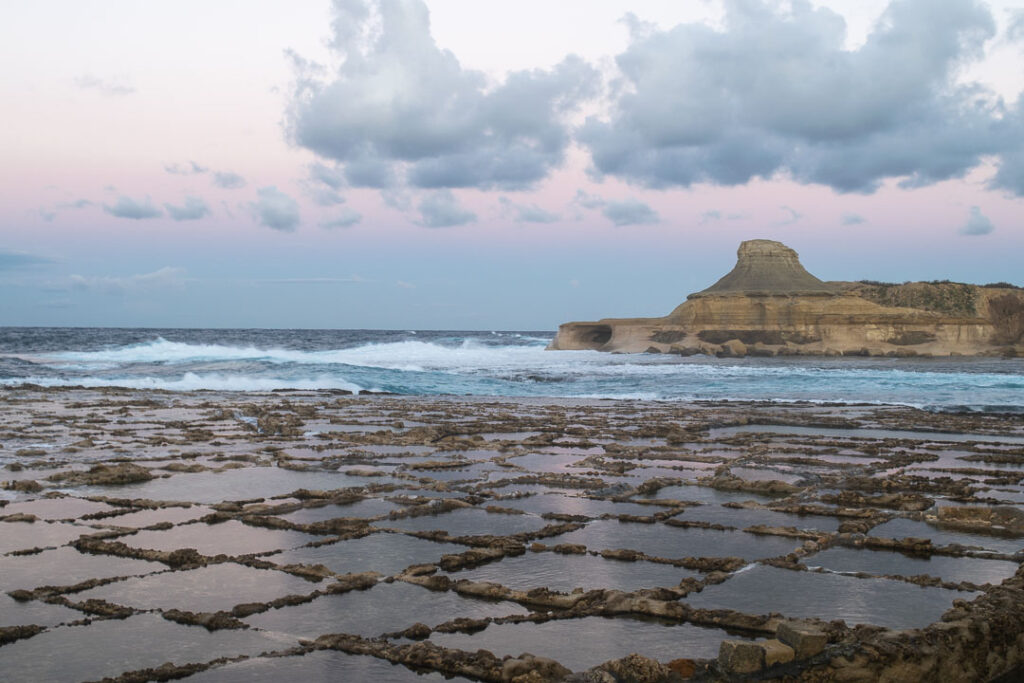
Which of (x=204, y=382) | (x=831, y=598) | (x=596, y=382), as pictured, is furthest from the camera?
(x=596, y=382)

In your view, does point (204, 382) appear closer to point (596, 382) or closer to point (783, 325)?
point (596, 382)

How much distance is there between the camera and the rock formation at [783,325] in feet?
196

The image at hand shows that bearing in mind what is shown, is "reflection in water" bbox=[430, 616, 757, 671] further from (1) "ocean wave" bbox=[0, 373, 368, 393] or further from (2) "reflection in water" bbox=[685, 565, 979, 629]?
(1) "ocean wave" bbox=[0, 373, 368, 393]

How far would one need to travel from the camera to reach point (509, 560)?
19.9ft

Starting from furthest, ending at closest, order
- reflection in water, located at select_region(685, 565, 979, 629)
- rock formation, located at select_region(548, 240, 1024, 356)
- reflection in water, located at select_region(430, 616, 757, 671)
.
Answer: rock formation, located at select_region(548, 240, 1024, 356)
reflection in water, located at select_region(685, 565, 979, 629)
reflection in water, located at select_region(430, 616, 757, 671)

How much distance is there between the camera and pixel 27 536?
22.1 ft

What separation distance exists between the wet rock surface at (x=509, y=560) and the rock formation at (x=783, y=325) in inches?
1977

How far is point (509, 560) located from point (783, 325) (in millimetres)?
60462

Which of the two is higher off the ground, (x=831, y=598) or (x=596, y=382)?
(x=831, y=598)

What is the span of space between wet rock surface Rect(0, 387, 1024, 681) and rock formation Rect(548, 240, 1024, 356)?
5021 cm

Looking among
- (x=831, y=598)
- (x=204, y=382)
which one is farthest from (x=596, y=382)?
(x=831, y=598)

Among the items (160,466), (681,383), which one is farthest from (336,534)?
(681,383)

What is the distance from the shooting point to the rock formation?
2351 inches

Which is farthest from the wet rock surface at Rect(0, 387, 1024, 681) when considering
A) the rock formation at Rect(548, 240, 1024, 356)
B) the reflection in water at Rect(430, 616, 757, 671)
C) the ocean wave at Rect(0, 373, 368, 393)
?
the rock formation at Rect(548, 240, 1024, 356)
